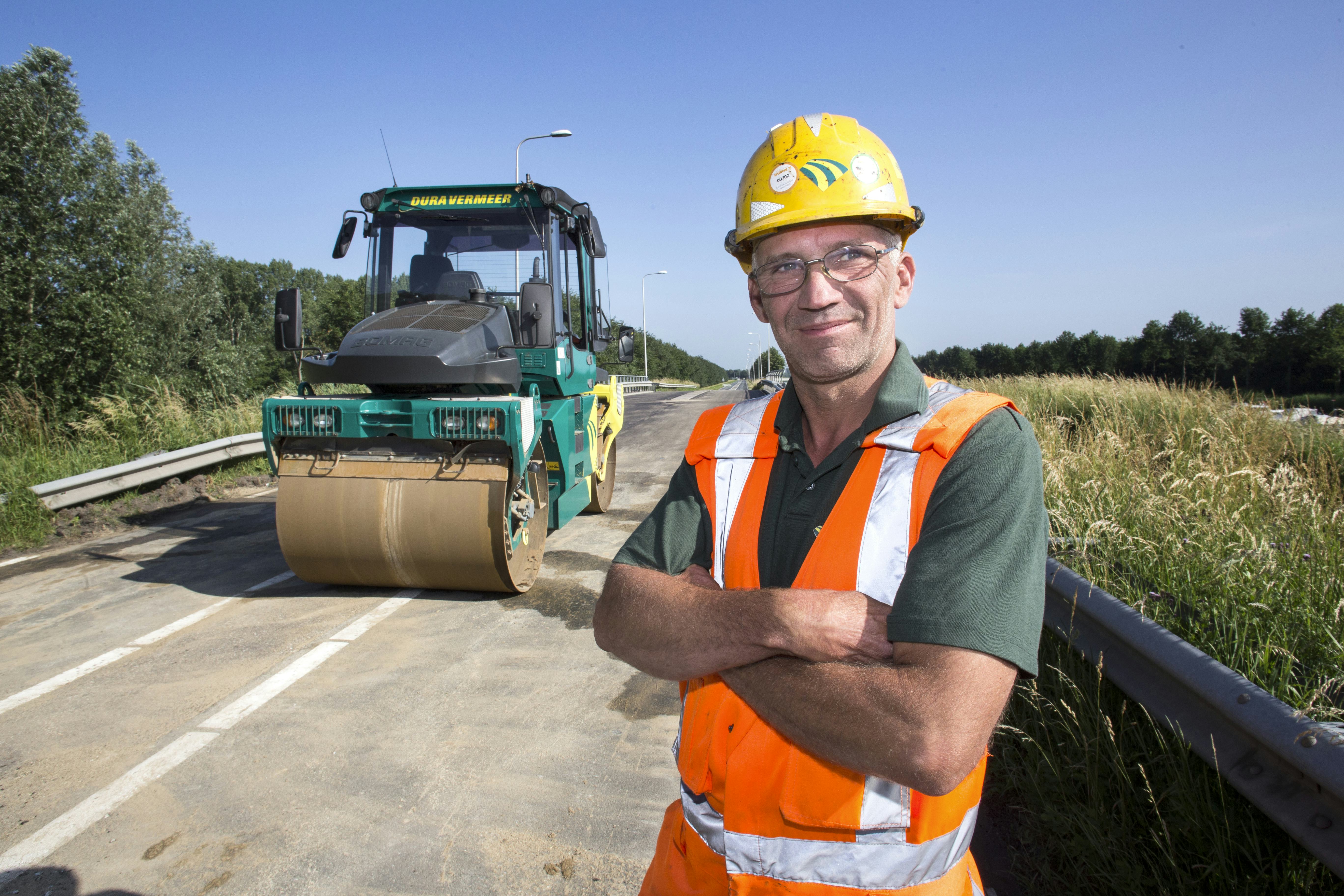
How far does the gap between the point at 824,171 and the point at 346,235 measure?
5947 millimetres

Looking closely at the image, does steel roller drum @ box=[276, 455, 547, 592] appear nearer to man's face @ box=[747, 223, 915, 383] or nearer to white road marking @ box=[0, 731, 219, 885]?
white road marking @ box=[0, 731, 219, 885]

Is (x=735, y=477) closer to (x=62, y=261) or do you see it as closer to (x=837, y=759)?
(x=837, y=759)

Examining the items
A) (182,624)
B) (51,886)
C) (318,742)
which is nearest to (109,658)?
(182,624)

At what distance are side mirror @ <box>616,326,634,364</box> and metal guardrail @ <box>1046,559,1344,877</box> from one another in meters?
5.52

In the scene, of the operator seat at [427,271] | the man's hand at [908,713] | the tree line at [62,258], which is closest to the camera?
the man's hand at [908,713]

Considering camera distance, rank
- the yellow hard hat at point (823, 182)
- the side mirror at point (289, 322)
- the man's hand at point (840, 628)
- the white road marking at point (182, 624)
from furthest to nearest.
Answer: the side mirror at point (289, 322)
the white road marking at point (182, 624)
the yellow hard hat at point (823, 182)
the man's hand at point (840, 628)

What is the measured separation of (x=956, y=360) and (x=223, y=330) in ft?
218

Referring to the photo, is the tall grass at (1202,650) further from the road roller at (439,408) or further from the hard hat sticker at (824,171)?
the road roller at (439,408)

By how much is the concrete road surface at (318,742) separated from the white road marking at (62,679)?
15 millimetres

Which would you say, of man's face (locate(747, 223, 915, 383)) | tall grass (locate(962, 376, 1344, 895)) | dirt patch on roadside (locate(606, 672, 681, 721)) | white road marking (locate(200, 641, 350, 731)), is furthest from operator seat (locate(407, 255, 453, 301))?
man's face (locate(747, 223, 915, 383))

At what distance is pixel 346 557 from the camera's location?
5.29m

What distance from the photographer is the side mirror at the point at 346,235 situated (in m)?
6.62

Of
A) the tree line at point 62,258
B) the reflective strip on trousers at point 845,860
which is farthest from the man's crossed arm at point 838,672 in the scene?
the tree line at point 62,258

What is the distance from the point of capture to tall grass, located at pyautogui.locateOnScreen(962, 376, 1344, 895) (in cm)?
206
